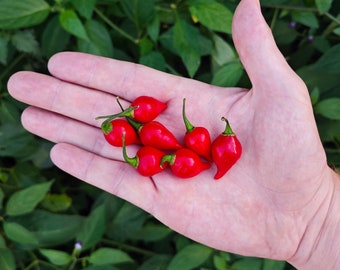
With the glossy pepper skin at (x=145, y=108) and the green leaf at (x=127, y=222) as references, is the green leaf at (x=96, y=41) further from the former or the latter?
the green leaf at (x=127, y=222)

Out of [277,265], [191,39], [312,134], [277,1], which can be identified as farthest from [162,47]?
[277,265]

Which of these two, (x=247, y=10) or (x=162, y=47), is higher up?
(x=247, y=10)

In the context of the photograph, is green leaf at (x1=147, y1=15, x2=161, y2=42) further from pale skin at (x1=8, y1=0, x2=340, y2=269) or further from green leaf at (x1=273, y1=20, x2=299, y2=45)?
green leaf at (x1=273, y1=20, x2=299, y2=45)

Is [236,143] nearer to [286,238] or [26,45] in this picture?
[286,238]

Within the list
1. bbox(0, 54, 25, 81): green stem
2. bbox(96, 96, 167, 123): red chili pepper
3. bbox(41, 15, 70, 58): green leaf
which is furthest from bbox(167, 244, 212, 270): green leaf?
bbox(0, 54, 25, 81): green stem

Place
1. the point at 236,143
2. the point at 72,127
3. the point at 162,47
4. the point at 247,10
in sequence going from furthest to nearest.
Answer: the point at 162,47 → the point at 72,127 → the point at 236,143 → the point at 247,10
